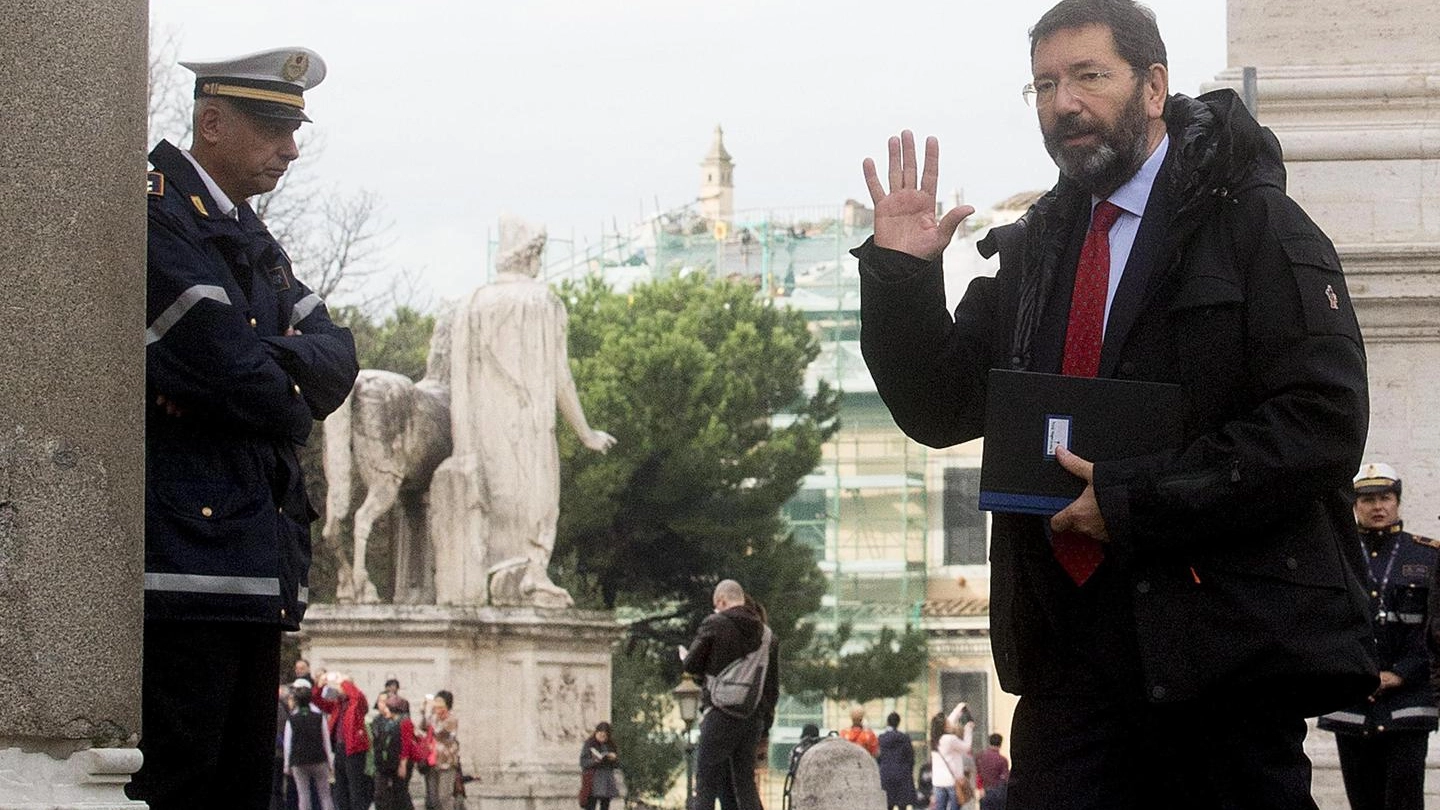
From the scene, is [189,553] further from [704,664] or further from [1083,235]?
[704,664]

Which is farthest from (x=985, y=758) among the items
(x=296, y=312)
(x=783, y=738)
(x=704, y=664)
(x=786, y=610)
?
(x=783, y=738)

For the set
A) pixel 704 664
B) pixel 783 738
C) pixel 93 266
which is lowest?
pixel 783 738

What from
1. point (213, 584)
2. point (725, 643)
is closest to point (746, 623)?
point (725, 643)

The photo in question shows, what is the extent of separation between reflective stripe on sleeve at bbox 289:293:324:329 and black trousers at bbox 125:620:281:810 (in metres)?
0.79

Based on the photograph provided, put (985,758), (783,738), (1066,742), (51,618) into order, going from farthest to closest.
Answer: (783,738), (985,758), (1066,742), (51,618)

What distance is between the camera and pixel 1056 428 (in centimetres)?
489

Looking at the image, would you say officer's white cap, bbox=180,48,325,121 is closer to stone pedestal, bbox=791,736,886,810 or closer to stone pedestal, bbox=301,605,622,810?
stone pedestal, bbox=791,736,886,810

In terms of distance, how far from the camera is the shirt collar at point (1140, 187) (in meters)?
5.06

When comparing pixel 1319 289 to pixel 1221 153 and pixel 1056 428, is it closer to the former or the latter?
pixel 1221 153

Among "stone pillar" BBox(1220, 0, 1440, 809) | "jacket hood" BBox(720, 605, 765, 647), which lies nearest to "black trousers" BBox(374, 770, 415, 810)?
"jacket hood" BBox(720, 605, 765, 647)

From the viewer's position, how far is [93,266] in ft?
15.1

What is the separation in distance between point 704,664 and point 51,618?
12440 millimetres

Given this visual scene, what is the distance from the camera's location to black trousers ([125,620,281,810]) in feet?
17.8

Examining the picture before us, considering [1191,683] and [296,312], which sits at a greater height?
[296,312]
